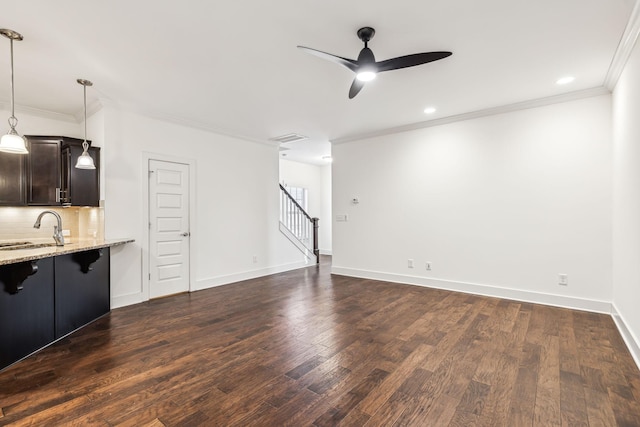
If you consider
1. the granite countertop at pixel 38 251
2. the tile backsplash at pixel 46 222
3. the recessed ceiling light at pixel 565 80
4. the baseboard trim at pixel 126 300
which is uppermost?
the recessed ceiling light at pixel 565 80

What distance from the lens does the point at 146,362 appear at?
2598 mm

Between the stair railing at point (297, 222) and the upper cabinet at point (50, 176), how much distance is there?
3681 millimetres

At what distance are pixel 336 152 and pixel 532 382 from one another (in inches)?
197

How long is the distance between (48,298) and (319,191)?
24.3ft

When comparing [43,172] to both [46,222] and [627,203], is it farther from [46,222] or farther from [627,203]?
[627,203]

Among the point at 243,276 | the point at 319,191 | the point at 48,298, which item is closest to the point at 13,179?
the point at 48,298

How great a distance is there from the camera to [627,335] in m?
2.90

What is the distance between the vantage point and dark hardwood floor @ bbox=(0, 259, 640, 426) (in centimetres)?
191

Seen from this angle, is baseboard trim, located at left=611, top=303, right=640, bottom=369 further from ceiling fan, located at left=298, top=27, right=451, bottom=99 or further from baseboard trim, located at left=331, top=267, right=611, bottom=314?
ceiling fan, located at left=298, top=27, right=451, bottom=99

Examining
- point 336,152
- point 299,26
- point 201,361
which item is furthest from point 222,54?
point 336,152

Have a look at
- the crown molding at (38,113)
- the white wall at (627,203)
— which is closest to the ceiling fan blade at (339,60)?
the white wall at (627,203)

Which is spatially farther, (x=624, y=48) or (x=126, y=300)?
(x=126, y=300)

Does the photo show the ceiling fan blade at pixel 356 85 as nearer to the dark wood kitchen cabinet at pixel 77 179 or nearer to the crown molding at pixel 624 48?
the crown molding at pixel 624 48

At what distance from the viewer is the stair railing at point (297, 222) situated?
712 centimetres
